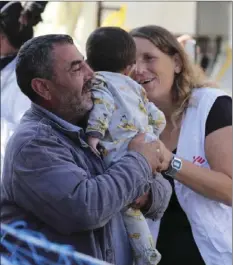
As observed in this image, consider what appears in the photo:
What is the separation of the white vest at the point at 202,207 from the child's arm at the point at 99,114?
587 mm

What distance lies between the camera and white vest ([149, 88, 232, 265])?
Answer: 205 cm

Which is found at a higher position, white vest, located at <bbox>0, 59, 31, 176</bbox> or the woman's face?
the woman's face

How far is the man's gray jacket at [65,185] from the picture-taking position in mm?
1372

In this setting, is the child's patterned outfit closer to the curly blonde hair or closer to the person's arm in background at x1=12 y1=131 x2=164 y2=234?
the person's arm in background at x1=12 y1=131 x2=164 y2=234

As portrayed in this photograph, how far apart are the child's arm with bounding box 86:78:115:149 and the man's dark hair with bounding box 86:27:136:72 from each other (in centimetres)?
11

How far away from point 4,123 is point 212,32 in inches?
331

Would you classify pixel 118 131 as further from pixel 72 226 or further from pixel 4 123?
pixel 4 123

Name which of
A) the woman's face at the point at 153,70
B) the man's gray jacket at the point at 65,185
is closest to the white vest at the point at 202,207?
the woman's face at the point at 153,70

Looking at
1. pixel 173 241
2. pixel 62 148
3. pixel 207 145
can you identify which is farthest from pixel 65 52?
pixel 173 241

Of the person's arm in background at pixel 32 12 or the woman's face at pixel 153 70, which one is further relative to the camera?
the person's arm in background at pixel 32 12

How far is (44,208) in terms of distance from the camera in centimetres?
139

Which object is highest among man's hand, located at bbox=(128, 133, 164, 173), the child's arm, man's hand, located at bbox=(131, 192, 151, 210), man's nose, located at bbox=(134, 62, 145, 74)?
the child's arm

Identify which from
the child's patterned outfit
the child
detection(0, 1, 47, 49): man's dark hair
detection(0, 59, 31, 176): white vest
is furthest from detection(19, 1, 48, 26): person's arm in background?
the child's patterned outfit

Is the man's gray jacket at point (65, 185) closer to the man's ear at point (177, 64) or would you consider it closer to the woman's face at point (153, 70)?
the woman's face at point (153, 70)
